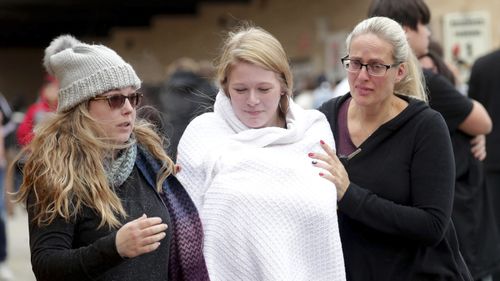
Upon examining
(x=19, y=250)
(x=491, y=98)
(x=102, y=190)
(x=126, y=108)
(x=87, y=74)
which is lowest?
(x=19, y=250)

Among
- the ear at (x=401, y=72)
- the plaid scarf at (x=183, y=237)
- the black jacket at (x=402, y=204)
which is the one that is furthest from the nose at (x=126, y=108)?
the ear at (x=401, y=72)

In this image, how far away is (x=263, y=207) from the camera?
3232 millimetres

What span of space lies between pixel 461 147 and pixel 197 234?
1951mm

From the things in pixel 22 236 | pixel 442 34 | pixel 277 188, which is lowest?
pixel 22 236

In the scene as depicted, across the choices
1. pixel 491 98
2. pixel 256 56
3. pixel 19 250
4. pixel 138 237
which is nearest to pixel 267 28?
pixel 19 250

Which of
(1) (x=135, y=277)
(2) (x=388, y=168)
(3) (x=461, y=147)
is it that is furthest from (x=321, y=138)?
(3) (x=461, y=147)

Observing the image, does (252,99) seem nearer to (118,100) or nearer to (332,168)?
(332,168)

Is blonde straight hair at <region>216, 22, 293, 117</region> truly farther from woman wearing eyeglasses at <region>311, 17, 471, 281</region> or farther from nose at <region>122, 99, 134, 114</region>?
nose at <region>122, 99, 134, 114</region>

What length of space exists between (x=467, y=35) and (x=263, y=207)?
1053 centimetres

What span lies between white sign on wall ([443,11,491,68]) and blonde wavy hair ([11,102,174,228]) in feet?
32.4

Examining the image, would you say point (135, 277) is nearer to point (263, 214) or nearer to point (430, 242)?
point (263, 214)

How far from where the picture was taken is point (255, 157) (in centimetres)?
329

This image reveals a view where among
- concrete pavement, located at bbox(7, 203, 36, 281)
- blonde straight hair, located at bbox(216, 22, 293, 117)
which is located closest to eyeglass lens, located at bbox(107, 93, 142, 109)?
blonde straight hair, located at bbox(216, 22, 293, 117)

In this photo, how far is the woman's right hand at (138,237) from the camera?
2881mm
